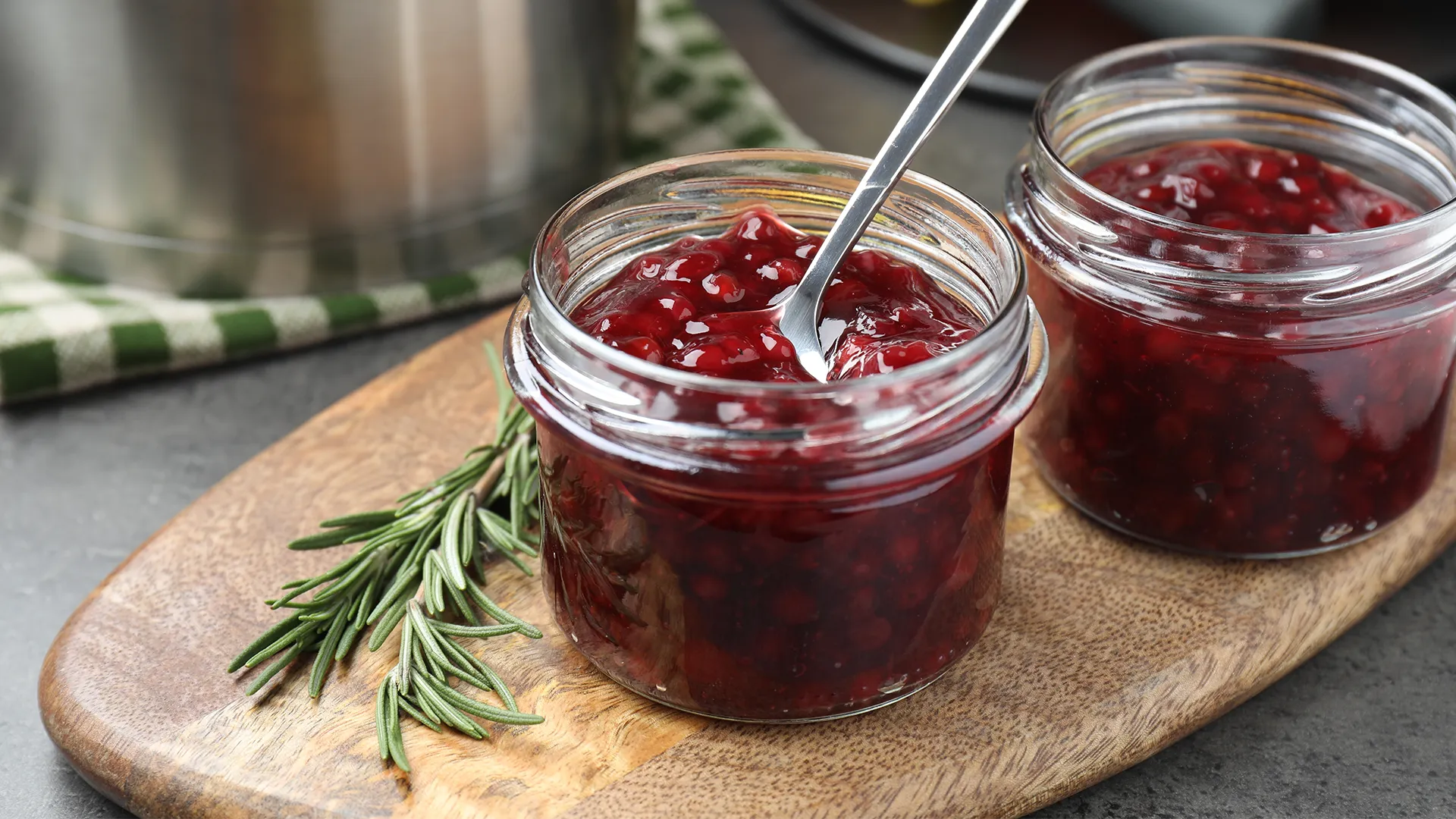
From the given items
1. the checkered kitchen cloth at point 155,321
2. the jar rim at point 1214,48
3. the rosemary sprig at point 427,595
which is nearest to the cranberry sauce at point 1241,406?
the jar rim at point 1214,48

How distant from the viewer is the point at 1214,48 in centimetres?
232

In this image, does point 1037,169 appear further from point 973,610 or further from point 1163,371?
point 973,610

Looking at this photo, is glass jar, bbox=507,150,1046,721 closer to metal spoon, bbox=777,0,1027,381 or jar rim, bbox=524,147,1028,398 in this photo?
jar rim, bbox=524,147,1028,398

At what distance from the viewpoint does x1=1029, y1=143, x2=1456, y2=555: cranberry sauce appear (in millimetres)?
1878

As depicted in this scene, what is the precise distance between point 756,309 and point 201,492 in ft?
3.54

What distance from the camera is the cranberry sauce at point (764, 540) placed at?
1.56 m

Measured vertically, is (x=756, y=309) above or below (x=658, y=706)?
above

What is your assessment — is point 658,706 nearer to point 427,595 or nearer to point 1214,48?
point 427,595

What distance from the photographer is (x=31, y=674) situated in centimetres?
201

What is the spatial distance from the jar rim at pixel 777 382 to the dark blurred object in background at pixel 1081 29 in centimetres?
161

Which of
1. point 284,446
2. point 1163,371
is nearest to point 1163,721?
point 1163,371

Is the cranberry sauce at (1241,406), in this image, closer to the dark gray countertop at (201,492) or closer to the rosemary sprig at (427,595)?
A: the dark gray countertop at (201,492)

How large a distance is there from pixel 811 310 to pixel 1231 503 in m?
0.65

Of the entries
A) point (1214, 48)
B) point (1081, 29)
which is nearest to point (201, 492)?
point (1214, 48)
